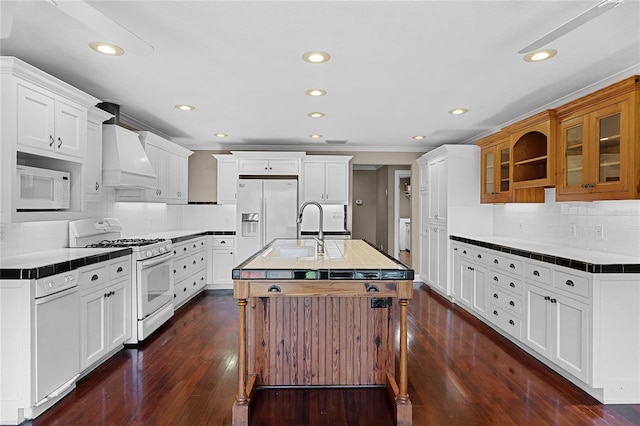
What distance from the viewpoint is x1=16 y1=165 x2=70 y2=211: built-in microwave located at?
2488 mm

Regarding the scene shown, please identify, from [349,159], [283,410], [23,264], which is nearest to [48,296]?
[23,264]

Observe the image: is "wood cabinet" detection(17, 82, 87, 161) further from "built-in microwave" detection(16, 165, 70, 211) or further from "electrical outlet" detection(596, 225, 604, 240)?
"electrical outlet" detection(596, 225, 604, 240)

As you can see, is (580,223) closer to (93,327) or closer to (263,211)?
(263,211)

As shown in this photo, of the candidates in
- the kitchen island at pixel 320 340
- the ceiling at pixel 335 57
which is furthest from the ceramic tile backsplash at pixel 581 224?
the kitchen island at pixel 320 340

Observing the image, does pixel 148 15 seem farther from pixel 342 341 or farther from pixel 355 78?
pixel 342 341

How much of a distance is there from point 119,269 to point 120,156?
113cm

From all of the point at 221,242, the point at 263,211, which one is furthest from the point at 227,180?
the point at 221,242

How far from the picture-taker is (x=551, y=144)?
3.46 metres

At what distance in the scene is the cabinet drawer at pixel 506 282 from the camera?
11.0ft

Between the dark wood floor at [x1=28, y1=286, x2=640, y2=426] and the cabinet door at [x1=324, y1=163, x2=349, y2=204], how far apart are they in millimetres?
2898

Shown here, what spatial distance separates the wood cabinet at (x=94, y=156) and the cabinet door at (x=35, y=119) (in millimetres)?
507

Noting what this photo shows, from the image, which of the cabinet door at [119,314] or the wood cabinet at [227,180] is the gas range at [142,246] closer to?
the cabinet door at [119,314]

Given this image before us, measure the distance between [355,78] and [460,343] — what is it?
2.63 meters

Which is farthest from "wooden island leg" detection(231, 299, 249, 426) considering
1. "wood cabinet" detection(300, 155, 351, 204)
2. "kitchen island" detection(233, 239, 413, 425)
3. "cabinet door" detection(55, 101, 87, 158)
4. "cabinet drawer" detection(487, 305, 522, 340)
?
"wood cabinet" detection(300, 155, 351, 204)
